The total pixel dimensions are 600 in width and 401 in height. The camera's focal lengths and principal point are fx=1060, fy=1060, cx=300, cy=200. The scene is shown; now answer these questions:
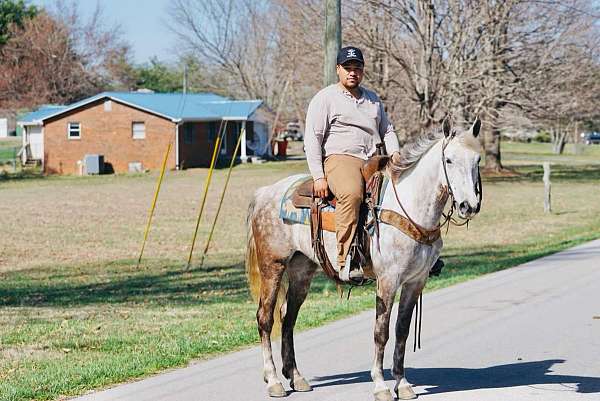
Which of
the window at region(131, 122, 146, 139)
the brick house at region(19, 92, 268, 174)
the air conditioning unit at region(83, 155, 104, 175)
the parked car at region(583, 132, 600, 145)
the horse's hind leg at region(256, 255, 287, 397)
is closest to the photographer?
the horse's hind leg at region(256, 255, 287, 397)

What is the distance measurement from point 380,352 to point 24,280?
11367 mm

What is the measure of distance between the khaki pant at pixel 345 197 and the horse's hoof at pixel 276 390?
3.41 feet

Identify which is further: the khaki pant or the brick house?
the brick house

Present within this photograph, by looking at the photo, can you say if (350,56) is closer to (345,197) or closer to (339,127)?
(339,127)

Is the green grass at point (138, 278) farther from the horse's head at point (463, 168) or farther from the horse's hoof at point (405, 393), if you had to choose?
the horse's head at point (463, 168)

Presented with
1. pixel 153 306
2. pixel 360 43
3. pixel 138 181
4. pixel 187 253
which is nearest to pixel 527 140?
pixel 138 181

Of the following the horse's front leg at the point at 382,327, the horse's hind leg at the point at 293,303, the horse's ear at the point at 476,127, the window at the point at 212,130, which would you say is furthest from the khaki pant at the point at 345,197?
the window at the point at 212,130

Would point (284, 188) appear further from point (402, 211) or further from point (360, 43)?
Result: point (360, 43)

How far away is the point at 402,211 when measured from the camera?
7.78 meters

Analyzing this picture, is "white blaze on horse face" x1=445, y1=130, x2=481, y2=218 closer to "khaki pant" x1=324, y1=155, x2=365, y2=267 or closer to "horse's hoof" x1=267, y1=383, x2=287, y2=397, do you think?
Answer: "khaki pant" x1=324, y1=155, x2=365, y2=267

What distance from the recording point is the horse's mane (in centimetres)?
782

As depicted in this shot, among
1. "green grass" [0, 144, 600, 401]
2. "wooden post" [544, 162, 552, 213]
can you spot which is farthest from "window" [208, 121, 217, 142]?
Answer: "wooden post" [544, 162, 552, 213]

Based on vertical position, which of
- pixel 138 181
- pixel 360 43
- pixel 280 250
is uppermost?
pixel 360 43

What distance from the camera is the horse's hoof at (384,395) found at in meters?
7.66
